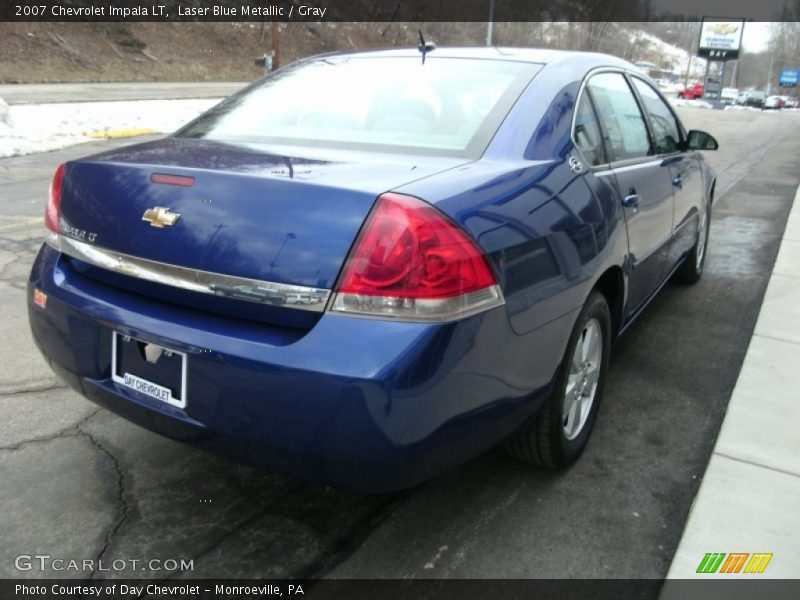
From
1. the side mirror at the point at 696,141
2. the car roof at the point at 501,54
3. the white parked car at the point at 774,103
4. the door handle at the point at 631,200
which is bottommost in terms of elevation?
the door handle at the point at 631,200

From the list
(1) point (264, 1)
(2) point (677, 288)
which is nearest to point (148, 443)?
(2) point (677, 288)

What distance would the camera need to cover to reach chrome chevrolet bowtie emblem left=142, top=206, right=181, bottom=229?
2.10 meters

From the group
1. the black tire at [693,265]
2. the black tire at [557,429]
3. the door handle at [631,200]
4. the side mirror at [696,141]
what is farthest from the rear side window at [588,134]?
the black tire at [693,265]

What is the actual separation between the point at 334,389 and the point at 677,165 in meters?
2.94

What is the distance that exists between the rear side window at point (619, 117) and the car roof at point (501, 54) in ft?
0.38

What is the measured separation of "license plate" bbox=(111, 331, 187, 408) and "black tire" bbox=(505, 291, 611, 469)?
1111 millimetres

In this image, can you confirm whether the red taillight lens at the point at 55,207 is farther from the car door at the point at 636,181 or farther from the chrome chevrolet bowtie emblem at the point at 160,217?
the car door at the point at 636,181

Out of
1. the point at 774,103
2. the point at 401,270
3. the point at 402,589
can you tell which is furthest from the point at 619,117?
the point at 774,103

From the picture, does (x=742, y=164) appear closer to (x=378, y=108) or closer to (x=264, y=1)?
(x=378, y=108)

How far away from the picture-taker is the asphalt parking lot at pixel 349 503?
2.30 metres

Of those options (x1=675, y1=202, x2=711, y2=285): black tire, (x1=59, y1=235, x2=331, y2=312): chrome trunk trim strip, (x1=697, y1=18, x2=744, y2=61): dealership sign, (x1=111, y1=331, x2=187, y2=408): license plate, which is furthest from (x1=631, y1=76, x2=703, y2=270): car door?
(x1=697, y1=18, x2=744, y2=61): dealership sign

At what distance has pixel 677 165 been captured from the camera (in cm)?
399

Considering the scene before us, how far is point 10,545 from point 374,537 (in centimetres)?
119

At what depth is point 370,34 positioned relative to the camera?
6391 centimetres
